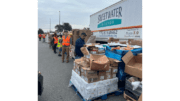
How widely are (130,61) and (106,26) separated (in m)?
4.38

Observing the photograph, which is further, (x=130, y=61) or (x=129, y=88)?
(x=130, y=61)

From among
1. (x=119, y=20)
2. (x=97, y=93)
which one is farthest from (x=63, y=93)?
(x=119, y=20)

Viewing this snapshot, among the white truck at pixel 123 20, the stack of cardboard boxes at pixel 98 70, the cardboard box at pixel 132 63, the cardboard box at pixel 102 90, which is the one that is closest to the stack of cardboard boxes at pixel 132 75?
the cardboard box at pixel 132 63

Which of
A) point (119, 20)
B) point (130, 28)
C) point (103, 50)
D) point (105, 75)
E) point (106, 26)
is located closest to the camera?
point (105, 75)

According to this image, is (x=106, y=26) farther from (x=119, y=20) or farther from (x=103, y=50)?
(x=103, y=50)

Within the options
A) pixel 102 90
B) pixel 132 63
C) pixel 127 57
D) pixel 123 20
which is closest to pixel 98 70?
pixel 102 90

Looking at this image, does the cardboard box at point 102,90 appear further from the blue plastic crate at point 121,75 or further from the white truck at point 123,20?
the white truck at point 123,20

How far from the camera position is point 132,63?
275cm

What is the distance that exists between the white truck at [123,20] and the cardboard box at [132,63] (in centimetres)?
153

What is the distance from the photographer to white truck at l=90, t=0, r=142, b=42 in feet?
13.8

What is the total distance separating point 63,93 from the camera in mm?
2900

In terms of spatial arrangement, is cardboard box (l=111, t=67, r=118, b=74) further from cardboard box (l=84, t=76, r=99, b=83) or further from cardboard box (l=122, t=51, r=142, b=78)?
cardboard box (l=84, t=76, r=99, b=83)

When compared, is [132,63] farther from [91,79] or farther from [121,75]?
[91,79]

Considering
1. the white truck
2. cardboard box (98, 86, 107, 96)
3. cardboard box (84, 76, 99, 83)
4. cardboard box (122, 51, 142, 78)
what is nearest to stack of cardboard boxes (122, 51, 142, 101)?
cardboard box (122, 51, 142, 78)
